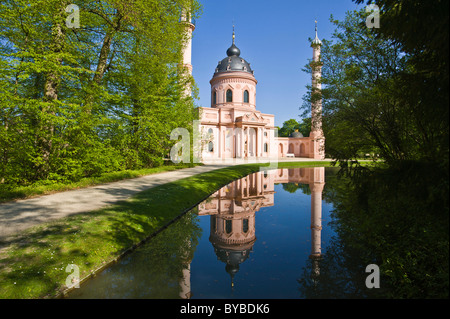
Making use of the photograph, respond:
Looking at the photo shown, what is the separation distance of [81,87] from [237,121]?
30.2 meters

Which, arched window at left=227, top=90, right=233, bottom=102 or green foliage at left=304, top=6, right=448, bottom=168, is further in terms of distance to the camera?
arched window at left=227, top=90, right=233, bottom=102

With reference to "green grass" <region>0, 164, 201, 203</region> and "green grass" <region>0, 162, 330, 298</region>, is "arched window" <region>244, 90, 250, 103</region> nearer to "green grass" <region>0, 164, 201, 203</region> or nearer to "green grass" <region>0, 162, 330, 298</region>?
"green grass" <region>0, 164, 201, 203</region>

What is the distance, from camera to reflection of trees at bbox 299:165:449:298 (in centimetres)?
229

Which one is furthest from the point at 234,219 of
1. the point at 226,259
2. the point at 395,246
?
the point at 395,246

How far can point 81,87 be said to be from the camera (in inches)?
430

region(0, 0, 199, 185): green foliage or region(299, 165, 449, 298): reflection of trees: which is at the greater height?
region(0, 0, 199, 185): green foliage

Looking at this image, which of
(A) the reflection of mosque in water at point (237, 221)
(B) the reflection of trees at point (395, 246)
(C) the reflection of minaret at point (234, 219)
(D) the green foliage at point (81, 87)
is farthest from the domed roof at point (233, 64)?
(B) the reflection of trees at point (395, 246)

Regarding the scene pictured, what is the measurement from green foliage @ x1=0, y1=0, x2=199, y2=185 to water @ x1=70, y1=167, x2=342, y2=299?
599 centimetres

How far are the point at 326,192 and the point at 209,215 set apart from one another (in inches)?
265

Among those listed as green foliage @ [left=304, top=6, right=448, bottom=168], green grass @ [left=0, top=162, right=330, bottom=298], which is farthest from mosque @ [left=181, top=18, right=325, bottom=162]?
green grass @ [left=0, top=162, right=330, bottom=298]

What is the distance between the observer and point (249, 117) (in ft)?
130

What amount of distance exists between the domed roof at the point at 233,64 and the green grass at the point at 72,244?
41.9 m

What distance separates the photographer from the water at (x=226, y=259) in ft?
10.9
